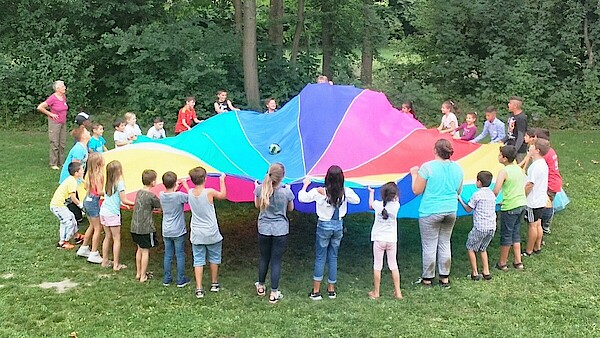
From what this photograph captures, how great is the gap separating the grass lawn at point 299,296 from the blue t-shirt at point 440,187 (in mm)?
746

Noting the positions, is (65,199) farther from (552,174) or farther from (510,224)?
(552,174)

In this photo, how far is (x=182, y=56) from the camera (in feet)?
48.4

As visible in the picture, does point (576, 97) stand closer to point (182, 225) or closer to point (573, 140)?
point (573, 140)

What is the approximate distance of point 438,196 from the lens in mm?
5512

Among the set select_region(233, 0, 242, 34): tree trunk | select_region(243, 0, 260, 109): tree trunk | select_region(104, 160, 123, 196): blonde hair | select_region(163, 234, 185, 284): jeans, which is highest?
select_region(233, 0, 242, 34): tree trunk

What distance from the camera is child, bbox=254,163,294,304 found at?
→ 525 cm

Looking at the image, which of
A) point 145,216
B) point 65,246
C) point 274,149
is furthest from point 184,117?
point 145,216

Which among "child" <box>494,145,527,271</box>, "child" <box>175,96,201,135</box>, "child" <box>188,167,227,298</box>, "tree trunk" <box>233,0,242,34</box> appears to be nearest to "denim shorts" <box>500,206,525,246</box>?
"child" <box>494,145,527,271</box>

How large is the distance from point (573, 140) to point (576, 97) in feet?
8.03

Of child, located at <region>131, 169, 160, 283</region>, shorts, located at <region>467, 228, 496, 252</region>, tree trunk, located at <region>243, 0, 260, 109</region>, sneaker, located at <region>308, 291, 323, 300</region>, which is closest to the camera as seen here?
sneaker, located at <region>308, 291, 323, 300</region>

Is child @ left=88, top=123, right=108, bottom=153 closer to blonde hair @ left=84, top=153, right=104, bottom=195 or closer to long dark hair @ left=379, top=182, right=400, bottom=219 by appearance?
blonde hair @ left=84, top=153, right=104, bottom=195

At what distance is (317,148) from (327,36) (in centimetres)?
1030

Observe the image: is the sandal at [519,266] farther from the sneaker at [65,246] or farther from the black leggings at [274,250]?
the sneaker at [65,246]

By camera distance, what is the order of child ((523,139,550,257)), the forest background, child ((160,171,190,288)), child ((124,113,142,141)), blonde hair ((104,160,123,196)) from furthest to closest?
the forest background < child ((124,113,142,141)) < child ((523,139,550,257)) < blonde hair ((104,160,123,196)) < child ((160,171,190,288))
